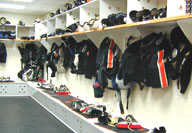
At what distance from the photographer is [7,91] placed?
272 inches

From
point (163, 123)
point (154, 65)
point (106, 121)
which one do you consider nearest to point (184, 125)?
point (163, 123)

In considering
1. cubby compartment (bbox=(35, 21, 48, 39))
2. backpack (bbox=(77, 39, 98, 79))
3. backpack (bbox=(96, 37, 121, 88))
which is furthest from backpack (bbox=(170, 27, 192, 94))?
cubby compartment (bbox=(35, 21, 48, 39))

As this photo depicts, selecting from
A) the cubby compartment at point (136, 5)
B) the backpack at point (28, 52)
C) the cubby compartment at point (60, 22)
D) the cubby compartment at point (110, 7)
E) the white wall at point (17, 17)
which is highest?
→ the white wall at point (17, 17)

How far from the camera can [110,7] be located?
3.48m

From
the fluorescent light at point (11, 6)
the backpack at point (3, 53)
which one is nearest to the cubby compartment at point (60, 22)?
the fluorescent light at point (11, 6)

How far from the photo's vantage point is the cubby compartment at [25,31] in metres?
8.09

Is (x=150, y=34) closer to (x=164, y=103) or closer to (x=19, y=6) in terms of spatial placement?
(x=164, y=103)

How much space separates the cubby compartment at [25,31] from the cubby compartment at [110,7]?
16.9ft

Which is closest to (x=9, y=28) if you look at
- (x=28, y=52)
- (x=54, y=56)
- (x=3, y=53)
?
(x=3, y=53)

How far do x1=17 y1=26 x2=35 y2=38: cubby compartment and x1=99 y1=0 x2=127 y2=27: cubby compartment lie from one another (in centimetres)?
514

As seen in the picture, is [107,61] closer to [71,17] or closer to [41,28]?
[71,17]

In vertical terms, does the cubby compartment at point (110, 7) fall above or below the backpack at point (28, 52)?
above

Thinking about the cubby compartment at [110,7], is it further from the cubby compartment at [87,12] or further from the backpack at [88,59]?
the backpack at [88,59]

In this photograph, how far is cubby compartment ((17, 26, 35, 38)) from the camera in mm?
8089
